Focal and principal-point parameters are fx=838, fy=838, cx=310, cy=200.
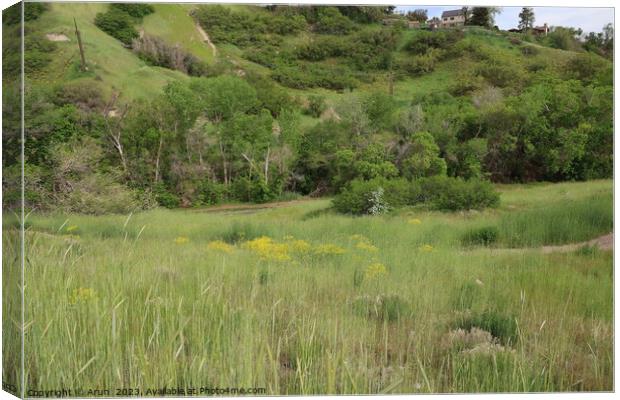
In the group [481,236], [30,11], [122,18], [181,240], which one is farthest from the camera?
[481,236]

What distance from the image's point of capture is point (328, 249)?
7555mm

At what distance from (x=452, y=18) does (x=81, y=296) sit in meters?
4.14

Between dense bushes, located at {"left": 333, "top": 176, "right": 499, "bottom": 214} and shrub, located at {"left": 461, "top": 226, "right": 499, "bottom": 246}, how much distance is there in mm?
232

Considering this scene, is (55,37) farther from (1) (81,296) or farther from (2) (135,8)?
(1) (81,296)

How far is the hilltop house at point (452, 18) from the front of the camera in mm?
7648

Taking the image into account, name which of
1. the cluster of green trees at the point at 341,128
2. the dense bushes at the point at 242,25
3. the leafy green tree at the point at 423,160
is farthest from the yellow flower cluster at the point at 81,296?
the leafy green tree at the point at 423,160

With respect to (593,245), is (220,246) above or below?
above

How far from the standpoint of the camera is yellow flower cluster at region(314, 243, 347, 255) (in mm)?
7543

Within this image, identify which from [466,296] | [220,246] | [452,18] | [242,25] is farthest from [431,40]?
[220,246]

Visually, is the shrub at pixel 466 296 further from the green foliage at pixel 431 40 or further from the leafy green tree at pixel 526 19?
the leafy green tree at pixel 526 19

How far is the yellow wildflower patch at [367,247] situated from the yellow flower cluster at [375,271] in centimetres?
15

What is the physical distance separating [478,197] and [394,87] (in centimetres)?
129

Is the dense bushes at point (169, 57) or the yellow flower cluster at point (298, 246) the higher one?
the dense bushes at point (169, 57)

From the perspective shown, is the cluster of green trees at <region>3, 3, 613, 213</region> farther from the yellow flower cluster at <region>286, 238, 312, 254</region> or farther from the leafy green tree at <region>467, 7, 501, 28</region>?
the yellow flower cluster at <region>286, 238, 312, 254</region>
